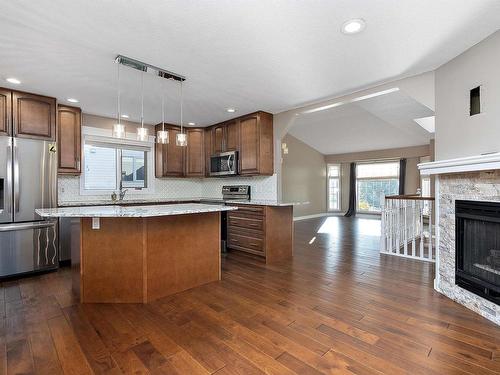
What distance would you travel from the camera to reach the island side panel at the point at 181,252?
2.69m

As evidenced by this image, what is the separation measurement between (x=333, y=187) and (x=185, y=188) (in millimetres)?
7009

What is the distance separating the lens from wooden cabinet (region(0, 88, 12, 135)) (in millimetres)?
3357

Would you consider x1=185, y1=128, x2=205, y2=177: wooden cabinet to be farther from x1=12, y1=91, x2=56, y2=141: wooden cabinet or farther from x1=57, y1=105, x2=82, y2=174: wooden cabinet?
x1=12, y1=91, x2=56, y2=141: wooden cabinet

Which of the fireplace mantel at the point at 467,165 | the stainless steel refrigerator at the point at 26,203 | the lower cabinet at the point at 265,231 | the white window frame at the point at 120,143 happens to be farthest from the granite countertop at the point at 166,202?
the fireplace mantel at the point at 467,165

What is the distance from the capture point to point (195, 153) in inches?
220

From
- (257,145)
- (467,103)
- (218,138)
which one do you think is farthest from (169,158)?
(467,103)

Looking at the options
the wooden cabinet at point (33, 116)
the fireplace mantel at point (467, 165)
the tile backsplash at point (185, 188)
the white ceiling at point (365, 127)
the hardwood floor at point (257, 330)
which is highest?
the white ceiling at point (365, 127)

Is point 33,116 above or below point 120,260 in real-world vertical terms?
above

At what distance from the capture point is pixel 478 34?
2248mm

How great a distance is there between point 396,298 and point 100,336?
9.05 feet

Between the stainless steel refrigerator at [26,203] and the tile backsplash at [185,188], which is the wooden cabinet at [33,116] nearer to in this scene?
the stainless steel refrigerator at [26,203]

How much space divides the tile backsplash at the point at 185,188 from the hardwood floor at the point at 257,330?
1.65m

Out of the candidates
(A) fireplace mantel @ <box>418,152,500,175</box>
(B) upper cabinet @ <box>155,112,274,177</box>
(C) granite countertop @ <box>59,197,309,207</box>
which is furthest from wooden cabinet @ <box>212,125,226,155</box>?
(A) fireplace mantel @ <box>418,152,500,175</box>

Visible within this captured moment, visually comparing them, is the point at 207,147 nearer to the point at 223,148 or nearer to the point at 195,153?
the point at 195,153
